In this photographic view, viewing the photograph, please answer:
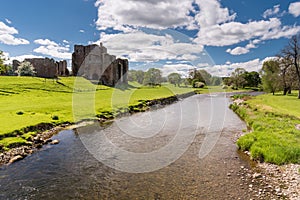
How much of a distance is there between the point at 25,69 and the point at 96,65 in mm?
29714

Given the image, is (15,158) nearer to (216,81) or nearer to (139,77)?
(139,77)

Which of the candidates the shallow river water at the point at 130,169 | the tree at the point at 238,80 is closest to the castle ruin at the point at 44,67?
the shallow river water at the point at 130,169

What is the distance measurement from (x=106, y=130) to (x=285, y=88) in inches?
2533

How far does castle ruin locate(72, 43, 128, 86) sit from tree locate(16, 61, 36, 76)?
22.9m

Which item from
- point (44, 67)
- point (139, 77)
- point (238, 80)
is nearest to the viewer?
point (44, 67)

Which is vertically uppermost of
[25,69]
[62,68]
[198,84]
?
[62,68]

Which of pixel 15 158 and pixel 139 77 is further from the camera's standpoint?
pixel 139 77

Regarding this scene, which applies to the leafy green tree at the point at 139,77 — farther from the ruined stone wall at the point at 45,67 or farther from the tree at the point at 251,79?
the tree at the point at 251,79

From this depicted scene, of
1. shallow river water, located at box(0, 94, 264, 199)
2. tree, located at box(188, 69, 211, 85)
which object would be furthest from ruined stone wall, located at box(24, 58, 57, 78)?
tree, located at box(188, 69, 211, 85)

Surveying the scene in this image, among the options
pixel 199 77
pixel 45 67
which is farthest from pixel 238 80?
pixel 45 67

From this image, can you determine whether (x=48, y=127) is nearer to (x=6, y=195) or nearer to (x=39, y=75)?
(x=6, y=195)

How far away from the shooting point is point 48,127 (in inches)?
1075

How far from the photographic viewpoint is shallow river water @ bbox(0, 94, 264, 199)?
12.6 metres

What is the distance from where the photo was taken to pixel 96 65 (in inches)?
4126
